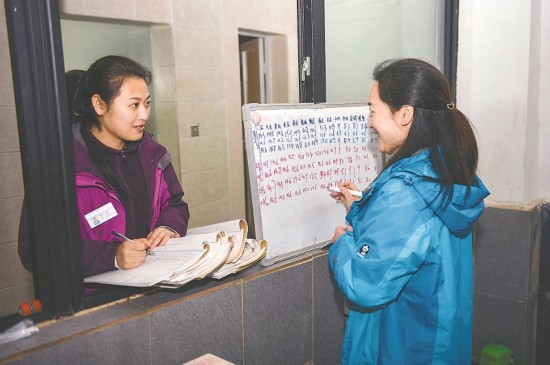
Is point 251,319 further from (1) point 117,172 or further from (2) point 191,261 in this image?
(1) point 117,172

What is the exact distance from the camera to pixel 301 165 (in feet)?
6.12

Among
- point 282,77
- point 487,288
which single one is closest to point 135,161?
point 487,288

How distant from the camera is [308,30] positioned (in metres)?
1.98

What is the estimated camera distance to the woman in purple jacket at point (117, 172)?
57.5 inches

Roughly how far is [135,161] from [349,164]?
0.90 m

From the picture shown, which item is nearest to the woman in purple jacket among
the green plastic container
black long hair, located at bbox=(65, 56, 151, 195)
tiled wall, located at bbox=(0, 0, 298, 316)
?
black long hair, located at bbox=(65, 56, 151, 195)

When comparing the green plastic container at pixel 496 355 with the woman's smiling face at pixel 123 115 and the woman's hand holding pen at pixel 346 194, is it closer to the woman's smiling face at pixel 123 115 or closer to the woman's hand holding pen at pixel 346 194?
the woman's hand holding pen at pixel 346 194

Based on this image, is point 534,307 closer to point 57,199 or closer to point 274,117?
point 274,117

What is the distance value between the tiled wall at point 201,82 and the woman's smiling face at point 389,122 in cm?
251

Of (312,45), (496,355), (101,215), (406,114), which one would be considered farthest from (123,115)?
(496,355)

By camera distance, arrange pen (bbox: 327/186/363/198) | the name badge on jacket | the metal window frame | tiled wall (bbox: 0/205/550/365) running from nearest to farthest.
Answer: tiled wall (bbox: 0/205/550/365) → the name badge on jacket → pen (bbox: 327/186/363/198) → the metal window frame

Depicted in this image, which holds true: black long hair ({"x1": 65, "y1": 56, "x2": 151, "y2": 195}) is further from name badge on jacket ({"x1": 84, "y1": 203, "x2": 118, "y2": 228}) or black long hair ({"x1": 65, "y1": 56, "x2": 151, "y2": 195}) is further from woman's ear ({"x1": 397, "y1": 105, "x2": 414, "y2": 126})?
woman's ear ({"x1": 397, "y1": 105, "x2": 414, "y2": 126})

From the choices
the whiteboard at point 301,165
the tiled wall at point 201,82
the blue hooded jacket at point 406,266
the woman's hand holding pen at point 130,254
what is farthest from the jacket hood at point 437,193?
the tiled wall at point 201,82

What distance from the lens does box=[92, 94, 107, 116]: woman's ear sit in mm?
1637
